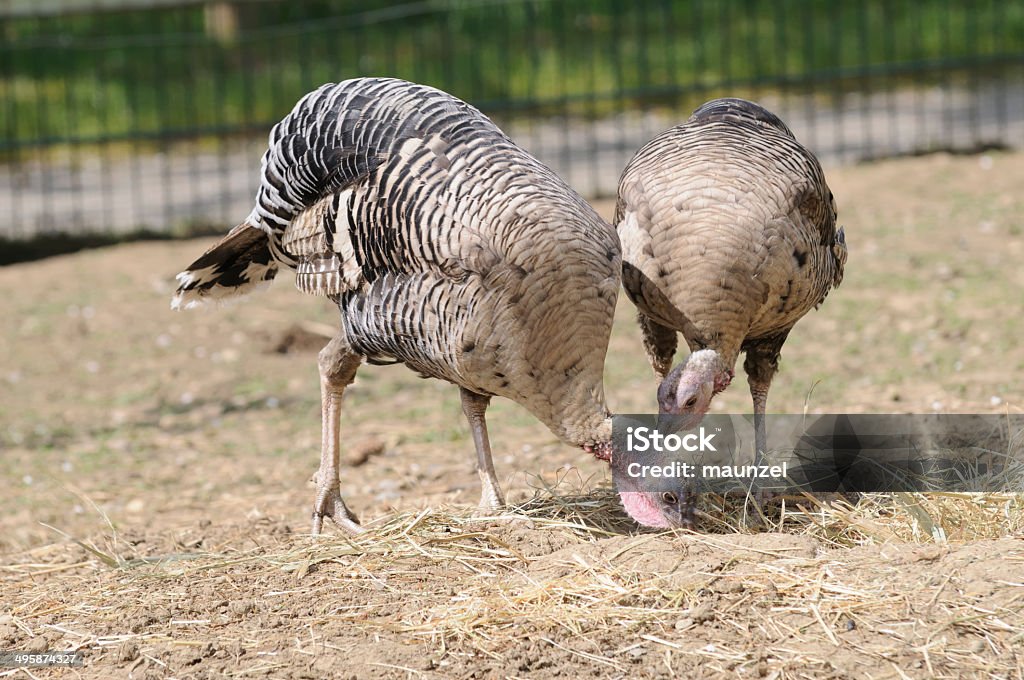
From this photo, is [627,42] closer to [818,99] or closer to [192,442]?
[818,99]

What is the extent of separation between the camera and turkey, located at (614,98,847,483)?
4469 millimetres

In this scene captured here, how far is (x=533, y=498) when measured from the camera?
5.00 metres

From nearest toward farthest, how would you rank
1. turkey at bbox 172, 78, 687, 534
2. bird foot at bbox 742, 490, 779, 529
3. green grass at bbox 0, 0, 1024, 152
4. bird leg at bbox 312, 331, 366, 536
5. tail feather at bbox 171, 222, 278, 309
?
1. turkey at bbox 172, 78, 687, 534
2. bird foot at bbox 742, 490, 779, 529
3. bird leg at bbox 312, 331, 366, 536
4. tail feather at bbox 171, 222, 278, 309
5. green grass at bbox 0, 0, 1024, 152

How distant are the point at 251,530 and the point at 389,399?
2237 mm

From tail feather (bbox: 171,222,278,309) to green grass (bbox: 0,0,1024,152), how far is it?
6.73 metres

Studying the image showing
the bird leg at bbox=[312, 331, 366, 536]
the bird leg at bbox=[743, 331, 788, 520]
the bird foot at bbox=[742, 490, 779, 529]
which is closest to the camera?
the bird foot at bbox=[742, 490, 779, 529]

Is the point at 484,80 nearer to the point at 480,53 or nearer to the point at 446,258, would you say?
the point at 480,53

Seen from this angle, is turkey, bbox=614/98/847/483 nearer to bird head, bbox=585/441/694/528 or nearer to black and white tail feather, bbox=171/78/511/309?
bird head, bbox=585/441/694/528

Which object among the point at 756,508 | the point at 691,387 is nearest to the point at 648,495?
the point at 691,387

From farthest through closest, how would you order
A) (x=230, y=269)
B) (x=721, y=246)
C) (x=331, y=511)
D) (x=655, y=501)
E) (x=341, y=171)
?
(x=230, y=269)
(x=331, y=511)
(x=341, y=171)
(x=721, y=246)
(x=655, y=501)

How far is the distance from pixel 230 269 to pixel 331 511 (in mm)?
1129

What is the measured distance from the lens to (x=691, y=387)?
4.25m

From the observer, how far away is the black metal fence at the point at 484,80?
37.7 feet
